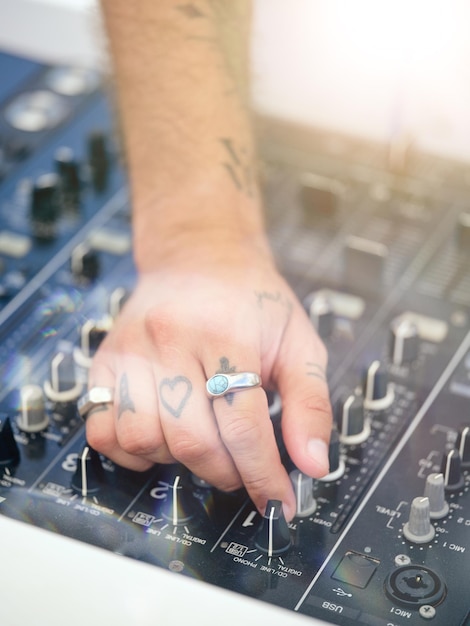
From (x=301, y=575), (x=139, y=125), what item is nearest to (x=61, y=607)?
(x=301, y=575)

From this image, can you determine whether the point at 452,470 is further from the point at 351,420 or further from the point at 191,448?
the point at 191,448

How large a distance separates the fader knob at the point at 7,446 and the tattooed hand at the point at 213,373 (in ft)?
0.30

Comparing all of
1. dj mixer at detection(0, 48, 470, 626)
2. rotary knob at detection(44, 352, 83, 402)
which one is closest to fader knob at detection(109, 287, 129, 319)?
dj mixer at detection(0, 48, 470, 626)

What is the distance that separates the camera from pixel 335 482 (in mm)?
1437

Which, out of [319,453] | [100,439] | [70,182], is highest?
[319,453]

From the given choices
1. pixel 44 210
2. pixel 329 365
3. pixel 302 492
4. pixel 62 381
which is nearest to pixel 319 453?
pixel 302 492

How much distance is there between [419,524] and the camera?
1.34 meters

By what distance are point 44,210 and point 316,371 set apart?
0.59 meters

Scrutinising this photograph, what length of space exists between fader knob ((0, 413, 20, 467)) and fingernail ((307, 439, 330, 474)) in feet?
1.12

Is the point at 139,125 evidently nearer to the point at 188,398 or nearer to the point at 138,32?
the point at 138,32

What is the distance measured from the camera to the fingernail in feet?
4.49

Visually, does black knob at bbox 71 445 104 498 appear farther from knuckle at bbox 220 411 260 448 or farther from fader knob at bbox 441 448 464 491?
fader knob at bbox 441 448 464 491

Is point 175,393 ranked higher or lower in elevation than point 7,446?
higher

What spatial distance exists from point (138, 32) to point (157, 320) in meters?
0.54
